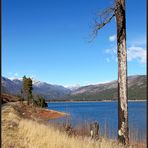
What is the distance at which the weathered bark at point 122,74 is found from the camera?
12.2 m

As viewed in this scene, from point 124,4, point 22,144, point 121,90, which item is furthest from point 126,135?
point 124,4

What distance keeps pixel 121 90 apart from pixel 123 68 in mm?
712

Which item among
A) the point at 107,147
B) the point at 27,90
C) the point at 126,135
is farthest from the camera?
the point at 27,90

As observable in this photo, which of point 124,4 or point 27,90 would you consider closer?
point 124,4

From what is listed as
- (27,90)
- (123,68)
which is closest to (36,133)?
(123,68)

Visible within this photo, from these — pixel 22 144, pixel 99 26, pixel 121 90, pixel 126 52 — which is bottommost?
pixel 22 144

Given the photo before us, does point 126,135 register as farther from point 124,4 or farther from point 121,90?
point 124,4

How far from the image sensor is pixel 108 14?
508 inches

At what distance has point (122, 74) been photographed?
12312mm

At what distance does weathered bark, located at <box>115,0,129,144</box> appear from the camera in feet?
39.9

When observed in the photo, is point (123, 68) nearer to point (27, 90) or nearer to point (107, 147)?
point (107, 147)

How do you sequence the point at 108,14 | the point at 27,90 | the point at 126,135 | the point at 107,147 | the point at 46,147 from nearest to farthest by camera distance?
the point at 107,147, the point at 46,147, the point at 126,135, the point at 108,14, the point at 27,90

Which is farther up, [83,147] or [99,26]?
[99,26]

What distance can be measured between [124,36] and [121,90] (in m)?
1.76
